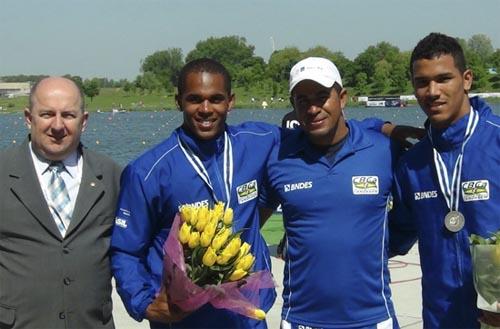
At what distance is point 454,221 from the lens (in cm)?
388

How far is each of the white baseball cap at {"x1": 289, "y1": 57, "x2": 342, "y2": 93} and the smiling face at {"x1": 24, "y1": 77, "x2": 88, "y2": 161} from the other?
3.81ft

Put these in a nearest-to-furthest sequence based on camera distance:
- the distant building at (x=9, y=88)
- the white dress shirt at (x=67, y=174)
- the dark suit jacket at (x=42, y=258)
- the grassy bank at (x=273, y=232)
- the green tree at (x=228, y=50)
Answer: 1. the dark suit jacket at (x=42, y=258)
2. the white dress shirt at (x=67, y=174)
3. the grassy bank at (x=273, y=232)
4. the distant building at (x=9, y=88)
5. the green tree at (x=228, y=50)

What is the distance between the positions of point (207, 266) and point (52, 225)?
37.7 inches

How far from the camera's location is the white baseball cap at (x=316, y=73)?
4.17m

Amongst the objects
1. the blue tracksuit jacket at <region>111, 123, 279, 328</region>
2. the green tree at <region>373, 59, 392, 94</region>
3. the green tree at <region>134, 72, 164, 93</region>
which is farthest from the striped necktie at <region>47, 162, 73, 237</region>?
the green tree at <region>134, 72, 164, 93</region>

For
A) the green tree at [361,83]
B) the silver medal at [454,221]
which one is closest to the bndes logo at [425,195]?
the silver medal at [454,221]

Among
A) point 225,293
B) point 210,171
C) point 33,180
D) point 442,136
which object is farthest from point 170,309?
point 442,136

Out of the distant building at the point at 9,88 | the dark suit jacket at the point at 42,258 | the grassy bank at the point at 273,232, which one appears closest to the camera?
the dark suit jacket at the point at 42,258

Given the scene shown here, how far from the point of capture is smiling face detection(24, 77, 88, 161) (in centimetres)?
403

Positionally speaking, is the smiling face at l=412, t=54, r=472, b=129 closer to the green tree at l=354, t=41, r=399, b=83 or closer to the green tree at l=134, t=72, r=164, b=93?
the green tree at l=354, t=41, r=399, b=83

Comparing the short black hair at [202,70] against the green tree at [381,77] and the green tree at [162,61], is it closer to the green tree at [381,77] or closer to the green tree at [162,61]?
the green tree at [381,77]

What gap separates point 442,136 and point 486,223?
1.58ft

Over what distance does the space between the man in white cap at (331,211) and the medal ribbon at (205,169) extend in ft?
1.03

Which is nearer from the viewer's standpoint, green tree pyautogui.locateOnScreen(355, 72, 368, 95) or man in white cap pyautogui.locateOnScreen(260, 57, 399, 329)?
man in white cap pyautogui.locateOnScreen(260, 57, 399, 329)
